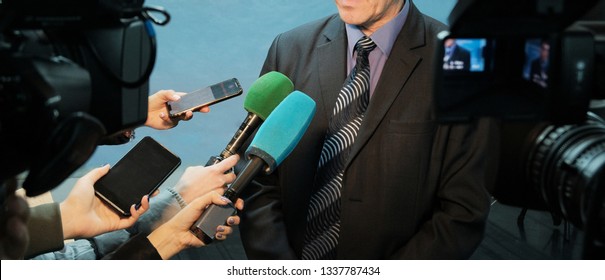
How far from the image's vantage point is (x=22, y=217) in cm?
117

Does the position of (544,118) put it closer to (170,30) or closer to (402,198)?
(402,198)

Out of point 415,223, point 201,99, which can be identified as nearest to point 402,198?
point 415,223

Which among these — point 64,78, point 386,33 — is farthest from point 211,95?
point 64,78

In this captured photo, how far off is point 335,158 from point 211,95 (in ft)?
1.05

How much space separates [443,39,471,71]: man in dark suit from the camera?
1154mm

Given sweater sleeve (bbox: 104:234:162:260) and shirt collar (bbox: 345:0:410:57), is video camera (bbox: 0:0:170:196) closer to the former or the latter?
sweater sleeve (bbox: 104:234:162:260)

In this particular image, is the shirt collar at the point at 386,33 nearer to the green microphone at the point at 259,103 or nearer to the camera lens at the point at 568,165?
the green microphone at the point at 259,103

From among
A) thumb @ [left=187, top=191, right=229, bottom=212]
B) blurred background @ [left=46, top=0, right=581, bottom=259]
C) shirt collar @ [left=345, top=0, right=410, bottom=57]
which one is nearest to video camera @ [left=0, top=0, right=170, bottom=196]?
thumb @ [left=187, top=191, right=229, bottom=212]

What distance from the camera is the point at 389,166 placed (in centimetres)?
174

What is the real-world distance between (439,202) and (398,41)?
37 cm

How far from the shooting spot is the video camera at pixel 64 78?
1.05 meters

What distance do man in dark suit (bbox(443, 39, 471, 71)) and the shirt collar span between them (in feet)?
1.98

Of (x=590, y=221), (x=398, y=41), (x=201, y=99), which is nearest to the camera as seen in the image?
(x=590, y=221)

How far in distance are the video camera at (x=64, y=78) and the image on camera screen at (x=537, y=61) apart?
1.85ft
